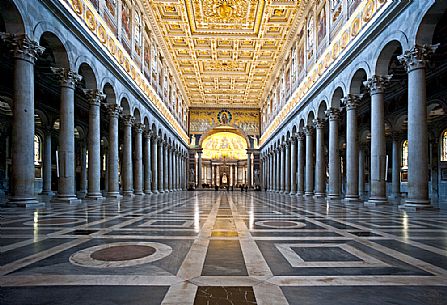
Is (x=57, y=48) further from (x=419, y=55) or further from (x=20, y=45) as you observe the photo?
(x=419, y=55)

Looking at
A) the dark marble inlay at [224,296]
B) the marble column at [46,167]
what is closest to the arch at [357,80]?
the dark marble inlay at [224,296]

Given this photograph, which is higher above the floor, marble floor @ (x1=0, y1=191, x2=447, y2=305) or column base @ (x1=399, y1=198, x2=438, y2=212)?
marble floor @ (x1=0, y1=191, x2=447, y2=305)

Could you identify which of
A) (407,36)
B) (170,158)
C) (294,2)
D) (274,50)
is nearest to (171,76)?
(170,158)

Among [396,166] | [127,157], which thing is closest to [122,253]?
[127,157]

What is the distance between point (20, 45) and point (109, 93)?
31.3 feet

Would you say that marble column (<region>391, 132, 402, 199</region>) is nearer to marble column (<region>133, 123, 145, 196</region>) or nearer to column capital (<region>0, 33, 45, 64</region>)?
marble column (<region>133, 123, 145, 196</region>)

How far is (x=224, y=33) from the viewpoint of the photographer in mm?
33125

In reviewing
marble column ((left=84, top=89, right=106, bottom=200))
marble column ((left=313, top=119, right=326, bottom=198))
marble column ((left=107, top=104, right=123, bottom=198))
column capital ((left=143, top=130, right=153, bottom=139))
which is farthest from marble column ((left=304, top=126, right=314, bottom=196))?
marble column ((left=84, top=89, right=106, bottom=200))

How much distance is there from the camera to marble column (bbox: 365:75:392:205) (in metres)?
15.8

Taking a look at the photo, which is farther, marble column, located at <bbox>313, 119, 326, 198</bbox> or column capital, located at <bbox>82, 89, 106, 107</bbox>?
marble column, located at <bbox>313, 119, 326, 198</bbox>

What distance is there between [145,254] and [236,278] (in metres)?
1.57

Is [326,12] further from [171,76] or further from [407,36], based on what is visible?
[171,76]

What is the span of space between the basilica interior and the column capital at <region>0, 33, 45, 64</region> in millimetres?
48

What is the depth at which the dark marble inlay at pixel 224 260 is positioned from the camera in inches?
150
